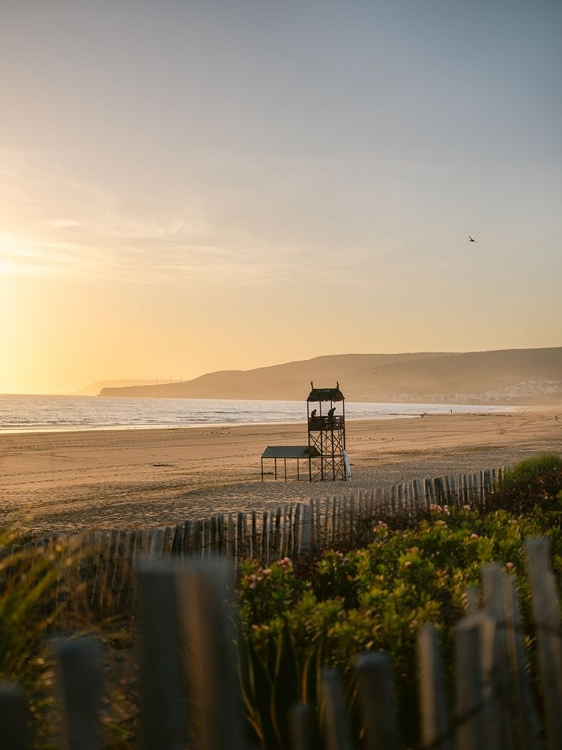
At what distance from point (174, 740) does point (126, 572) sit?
20.2 ft

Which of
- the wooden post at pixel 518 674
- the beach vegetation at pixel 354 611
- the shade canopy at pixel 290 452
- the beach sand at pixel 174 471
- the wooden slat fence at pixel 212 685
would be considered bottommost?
the beach sand at pixel 174 471

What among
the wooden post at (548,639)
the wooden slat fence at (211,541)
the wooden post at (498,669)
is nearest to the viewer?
the wooden post at (498,669)

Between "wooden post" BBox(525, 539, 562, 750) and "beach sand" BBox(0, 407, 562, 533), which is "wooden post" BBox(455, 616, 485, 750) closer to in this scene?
"wooden post" BBox(525, 539, 562, 750)

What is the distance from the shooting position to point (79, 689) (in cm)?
160

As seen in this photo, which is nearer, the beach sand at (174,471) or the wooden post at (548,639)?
the wooden post at (548,639)

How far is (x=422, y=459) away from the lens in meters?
31.3

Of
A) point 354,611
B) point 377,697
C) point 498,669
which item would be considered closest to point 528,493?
point 354,611

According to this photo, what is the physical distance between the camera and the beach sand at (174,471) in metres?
17.6

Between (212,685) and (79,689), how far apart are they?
38 cm

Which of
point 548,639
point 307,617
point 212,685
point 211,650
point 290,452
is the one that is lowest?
point 290,452

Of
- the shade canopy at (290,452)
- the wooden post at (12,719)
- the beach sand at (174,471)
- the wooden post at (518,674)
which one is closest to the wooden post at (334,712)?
the wooden post at (12,719)

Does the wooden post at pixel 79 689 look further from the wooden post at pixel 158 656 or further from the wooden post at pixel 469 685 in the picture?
the wooden post at pixel 469 685

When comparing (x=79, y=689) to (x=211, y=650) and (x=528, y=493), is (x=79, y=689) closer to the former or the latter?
(x=211, y=650)

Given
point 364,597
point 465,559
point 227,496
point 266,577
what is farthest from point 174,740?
point 227,496
